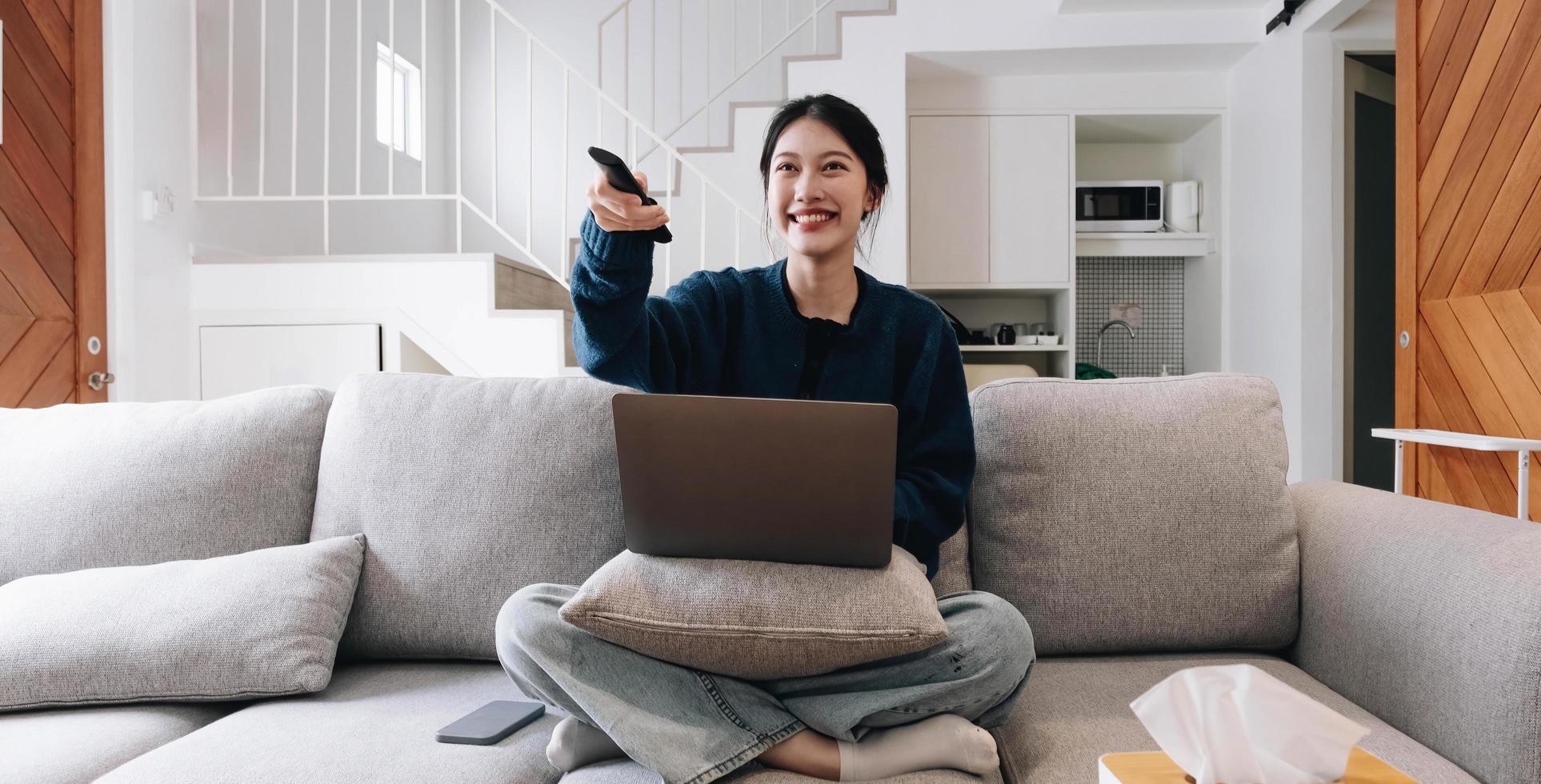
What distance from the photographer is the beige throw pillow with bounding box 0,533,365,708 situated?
1.24m

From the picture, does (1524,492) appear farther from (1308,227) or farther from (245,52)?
(245,52)

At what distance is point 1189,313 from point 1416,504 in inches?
148

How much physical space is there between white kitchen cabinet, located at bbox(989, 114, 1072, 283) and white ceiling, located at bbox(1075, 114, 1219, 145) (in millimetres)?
221

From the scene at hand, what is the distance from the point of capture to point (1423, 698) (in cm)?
115

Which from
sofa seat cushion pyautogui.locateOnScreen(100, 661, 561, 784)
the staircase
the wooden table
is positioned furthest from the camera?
the staircase

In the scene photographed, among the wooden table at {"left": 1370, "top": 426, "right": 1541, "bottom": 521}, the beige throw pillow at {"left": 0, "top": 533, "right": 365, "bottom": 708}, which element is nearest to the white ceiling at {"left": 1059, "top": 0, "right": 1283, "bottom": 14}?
the wooden table at {"left": 1370, "top": 426, "right": 1541, "bottom": 521}

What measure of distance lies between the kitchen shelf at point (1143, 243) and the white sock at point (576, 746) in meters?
4.01

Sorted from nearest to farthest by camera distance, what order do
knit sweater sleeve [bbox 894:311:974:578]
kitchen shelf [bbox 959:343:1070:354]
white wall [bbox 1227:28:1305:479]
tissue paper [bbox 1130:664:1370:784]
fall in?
tissue paper [bbox 1130:664:1370:784], knit sweater sleeve [bbox 894:311:974:578], white wall [bbox 1227:28:1305:479], kitchen shelf [bbox 959:343:1070:354]

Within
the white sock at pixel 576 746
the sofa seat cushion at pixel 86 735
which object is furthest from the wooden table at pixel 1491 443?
the sofa seat cushion at pixel 86 735

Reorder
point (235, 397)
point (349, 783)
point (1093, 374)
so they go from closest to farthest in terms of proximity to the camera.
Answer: point (349, 783)
point (235, 397)
point (1093, 374)

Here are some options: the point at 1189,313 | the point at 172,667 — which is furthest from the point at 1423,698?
the point at 1189,313

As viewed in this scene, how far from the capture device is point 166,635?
49.6 inches

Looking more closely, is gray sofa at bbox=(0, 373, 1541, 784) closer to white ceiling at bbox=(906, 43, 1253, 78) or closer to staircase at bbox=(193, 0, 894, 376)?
staircase at bbox=(193, 0, 894, 376)

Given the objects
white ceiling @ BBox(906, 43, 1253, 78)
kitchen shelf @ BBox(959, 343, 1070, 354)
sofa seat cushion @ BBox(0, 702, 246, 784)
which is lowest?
sofa seat cushion @ BBox(0, 702, 246, 784)
